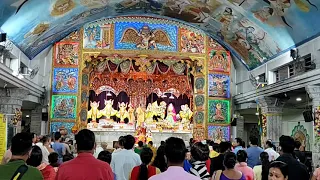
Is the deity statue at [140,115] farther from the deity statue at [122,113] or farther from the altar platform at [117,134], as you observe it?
the altar platform at [117,134]

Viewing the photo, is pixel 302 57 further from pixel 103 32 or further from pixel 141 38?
pixel 103 32

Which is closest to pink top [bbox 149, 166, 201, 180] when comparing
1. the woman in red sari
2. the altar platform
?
the woman in red sari

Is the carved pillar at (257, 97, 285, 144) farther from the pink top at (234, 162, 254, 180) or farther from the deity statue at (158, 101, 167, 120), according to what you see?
the pink top at (234, 162, 254, 180)

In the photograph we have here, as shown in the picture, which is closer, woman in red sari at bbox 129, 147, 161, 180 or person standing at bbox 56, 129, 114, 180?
person standing at bbox 56, 129, 114, 180

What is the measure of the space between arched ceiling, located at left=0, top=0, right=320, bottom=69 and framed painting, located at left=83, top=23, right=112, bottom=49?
72 centimetres

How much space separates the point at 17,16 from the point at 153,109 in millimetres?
10480

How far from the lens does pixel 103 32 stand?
20.5m

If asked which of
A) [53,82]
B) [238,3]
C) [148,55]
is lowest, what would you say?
[53,82]

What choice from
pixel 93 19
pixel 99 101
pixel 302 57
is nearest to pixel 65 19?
pixel 93 19

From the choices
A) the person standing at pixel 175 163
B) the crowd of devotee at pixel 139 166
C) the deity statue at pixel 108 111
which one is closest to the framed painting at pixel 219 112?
the deity statue at pixel 108 111

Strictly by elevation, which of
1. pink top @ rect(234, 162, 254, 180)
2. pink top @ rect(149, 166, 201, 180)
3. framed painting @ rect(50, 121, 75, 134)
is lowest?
pink top @ rect(234, 162, 254, 180)

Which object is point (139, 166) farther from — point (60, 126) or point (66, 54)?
point (66, 54)

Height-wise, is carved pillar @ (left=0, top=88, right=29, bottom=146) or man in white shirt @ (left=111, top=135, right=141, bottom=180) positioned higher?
carved pillar @ (left=0, top=88, right=29, bottom=146)

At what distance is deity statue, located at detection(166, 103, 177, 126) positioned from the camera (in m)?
22.7
